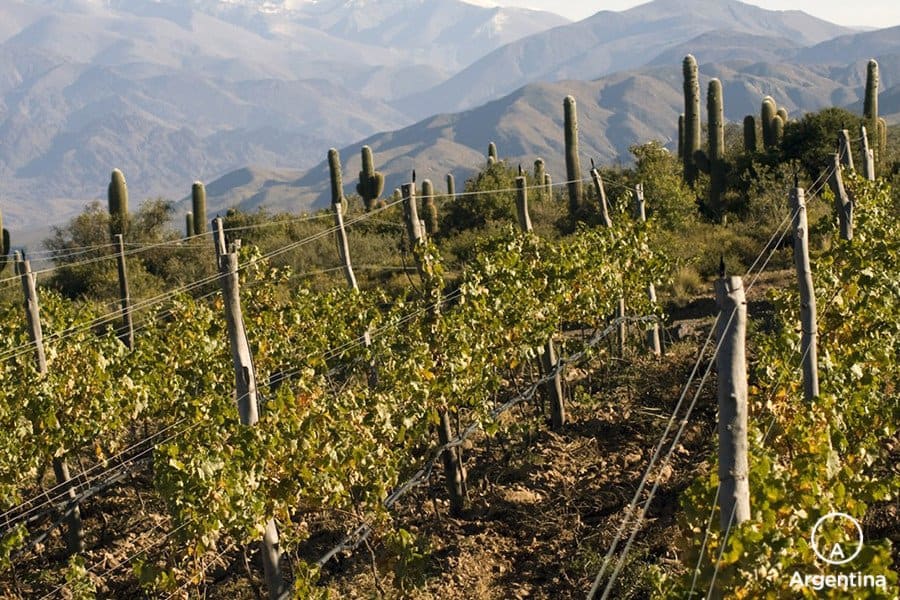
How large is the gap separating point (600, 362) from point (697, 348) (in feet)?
6.01

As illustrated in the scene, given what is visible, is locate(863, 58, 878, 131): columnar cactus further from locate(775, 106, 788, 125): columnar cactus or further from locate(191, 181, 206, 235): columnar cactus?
locate(191, 181, 206, 235): columnar cactus

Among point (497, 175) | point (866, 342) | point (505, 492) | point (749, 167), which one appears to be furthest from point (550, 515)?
point (497, 175)

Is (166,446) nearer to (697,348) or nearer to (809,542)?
(809,542)

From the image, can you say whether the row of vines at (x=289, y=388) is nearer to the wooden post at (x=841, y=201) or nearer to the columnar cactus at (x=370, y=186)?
the wooden post at (x=841, y=201)

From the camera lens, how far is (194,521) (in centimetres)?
855

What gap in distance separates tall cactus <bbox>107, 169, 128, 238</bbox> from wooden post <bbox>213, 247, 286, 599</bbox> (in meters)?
30.0

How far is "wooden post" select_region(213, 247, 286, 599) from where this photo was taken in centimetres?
927

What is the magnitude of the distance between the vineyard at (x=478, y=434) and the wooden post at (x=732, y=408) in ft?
0.04

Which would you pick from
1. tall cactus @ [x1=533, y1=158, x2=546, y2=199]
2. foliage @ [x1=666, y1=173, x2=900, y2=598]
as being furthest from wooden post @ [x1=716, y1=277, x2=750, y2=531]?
tall cactus @ [x1=533, y1=158, x2=546, y2=199]

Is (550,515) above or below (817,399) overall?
below

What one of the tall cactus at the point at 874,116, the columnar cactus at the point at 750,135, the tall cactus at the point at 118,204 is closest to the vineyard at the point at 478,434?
the tall cactus at the point at 874,116

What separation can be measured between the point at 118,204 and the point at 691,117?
22056 mm

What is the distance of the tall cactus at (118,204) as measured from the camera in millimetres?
37844
